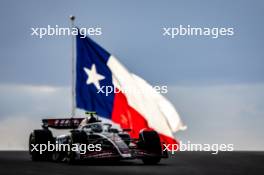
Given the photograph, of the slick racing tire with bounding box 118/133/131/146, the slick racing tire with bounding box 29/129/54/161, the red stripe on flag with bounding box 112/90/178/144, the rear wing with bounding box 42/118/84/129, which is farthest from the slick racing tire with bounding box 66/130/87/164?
the red stripe on flag with bounding box 112/90/178/144

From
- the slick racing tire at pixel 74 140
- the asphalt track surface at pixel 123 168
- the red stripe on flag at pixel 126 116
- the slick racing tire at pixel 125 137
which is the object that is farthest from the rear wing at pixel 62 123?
the slick racing tire at pixel 125 137

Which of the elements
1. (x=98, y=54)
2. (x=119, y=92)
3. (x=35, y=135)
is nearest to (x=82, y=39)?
(x=98, y=54)

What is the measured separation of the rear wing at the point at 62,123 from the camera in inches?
1167

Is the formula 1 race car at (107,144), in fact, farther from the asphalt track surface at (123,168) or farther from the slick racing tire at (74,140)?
the asphalt track surface at (123,168)

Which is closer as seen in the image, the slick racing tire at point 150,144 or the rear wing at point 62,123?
the slick racing tire at point 150,144

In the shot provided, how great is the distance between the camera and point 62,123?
3016cm

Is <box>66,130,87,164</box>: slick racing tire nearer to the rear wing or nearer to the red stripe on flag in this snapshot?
the rear wing

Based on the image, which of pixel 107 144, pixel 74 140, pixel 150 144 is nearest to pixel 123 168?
pixel 107 144

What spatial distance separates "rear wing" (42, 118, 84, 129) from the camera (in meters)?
29.6

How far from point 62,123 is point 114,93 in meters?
2.86

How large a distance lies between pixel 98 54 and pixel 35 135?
5184 mm

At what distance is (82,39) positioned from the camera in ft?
107

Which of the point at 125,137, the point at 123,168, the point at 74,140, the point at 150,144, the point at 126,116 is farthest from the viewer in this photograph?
the point at 126,116

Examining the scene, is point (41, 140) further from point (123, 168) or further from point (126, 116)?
point (123, 168)
